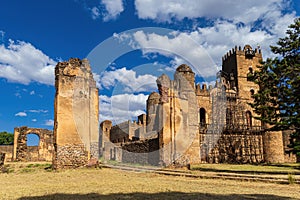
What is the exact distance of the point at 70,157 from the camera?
1412cm

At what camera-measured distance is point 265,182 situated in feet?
33.3

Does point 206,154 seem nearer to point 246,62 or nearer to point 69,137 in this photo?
point 69,137

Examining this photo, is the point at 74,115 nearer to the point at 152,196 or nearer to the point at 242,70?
the point at 152,196

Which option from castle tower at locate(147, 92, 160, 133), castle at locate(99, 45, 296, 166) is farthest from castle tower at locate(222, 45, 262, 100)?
castle tower at locate(147, 92, 160, 133)

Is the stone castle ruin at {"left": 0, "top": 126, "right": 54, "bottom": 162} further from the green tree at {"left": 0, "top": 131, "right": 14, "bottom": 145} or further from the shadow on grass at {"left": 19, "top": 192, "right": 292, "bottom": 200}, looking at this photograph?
the green tree at {"left": 0, "top": 131, "right": 14, "bottom": 145}

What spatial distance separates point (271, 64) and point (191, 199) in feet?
38.8

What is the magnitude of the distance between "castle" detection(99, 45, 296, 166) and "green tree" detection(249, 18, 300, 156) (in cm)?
160

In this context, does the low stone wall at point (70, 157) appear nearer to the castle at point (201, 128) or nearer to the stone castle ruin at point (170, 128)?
the stone castle ruin at point (170, 128)

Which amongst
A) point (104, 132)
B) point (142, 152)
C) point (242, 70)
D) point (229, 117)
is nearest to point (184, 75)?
point (142, 152)

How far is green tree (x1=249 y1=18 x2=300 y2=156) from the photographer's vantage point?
1424 centimetres

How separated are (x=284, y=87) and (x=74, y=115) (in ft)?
35.6

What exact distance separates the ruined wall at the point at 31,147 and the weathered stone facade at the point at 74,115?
14.7m

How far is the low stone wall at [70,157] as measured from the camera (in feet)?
45.4

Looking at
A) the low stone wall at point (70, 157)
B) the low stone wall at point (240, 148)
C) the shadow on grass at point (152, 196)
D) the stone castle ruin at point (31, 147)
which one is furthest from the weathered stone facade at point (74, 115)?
the stone castle ruin at point (31, 147)
